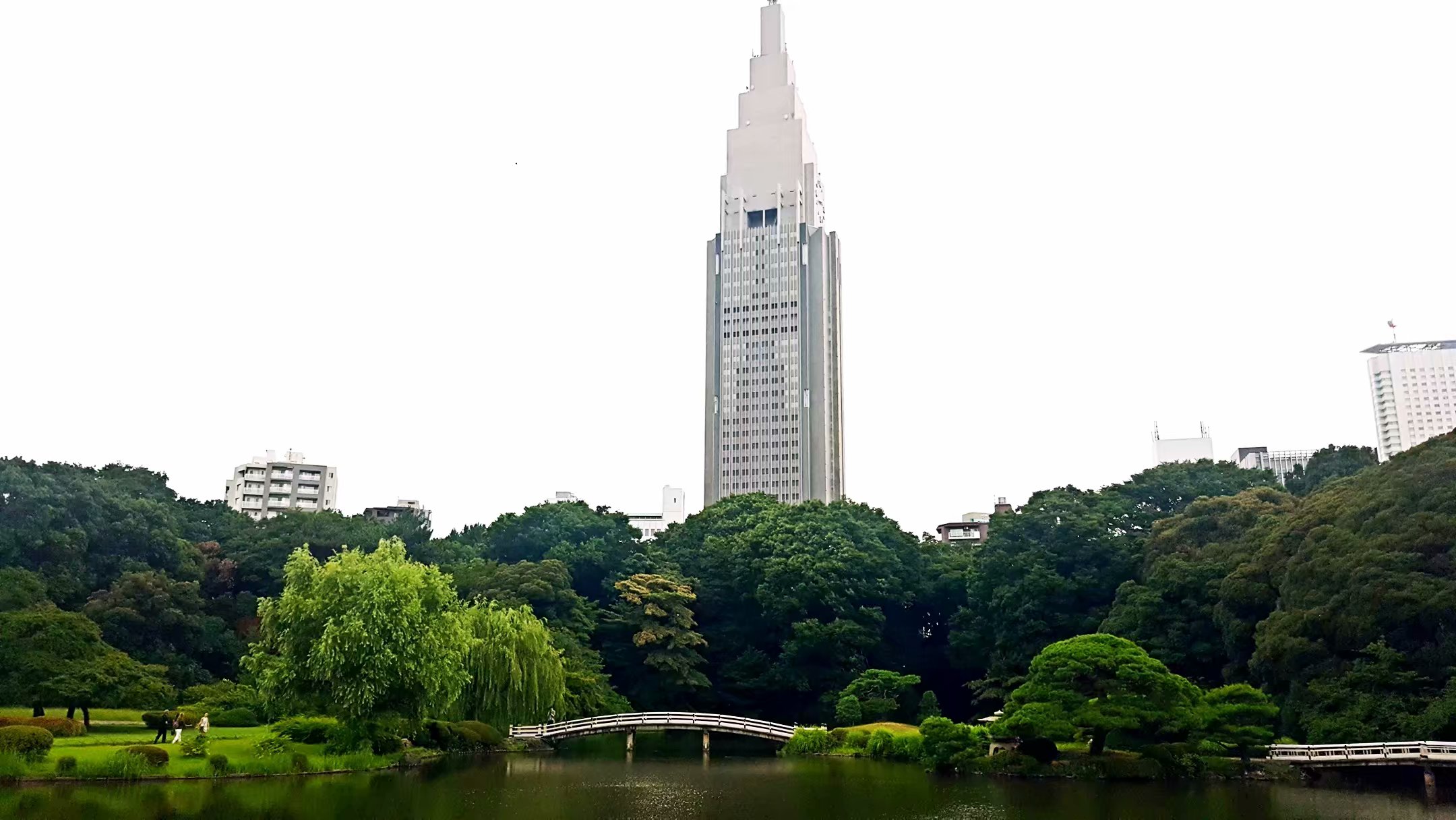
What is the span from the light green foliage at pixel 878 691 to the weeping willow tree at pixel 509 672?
10428mm

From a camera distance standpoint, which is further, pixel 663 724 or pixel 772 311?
pixel 772 311

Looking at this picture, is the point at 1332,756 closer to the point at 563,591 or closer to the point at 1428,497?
the point at 1428,497

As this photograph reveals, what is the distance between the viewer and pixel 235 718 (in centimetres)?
3206

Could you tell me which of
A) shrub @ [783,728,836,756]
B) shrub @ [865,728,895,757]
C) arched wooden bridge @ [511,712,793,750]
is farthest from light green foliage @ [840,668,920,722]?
shrub @ [865,728,895,757]

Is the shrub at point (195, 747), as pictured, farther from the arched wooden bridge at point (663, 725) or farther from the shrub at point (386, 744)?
the arched wooden bridge at point (663, 725)

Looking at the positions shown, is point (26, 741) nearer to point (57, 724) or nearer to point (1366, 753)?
point (57, 724)

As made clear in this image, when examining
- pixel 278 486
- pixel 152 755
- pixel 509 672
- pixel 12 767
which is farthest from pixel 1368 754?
pixel 278 486

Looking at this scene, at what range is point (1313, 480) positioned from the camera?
44812 millimetres

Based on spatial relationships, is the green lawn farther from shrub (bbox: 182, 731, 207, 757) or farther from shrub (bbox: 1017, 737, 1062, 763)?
shrub (bbox: 1017, 737, 1062, 763)

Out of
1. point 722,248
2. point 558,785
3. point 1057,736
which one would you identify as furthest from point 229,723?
point 722,248

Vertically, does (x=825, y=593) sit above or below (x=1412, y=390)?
below

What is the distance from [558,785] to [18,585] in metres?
24.0

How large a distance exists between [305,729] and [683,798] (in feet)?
34.9

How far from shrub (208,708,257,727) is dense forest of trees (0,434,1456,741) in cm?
175
